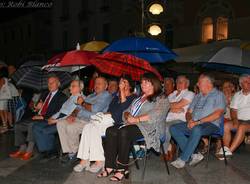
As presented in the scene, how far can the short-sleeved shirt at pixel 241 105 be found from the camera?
7.61 metres

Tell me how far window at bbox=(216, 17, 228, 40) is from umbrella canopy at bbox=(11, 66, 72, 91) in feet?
44.2

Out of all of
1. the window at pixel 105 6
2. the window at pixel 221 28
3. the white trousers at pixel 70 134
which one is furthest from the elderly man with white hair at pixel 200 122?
the window at pixel 105 6

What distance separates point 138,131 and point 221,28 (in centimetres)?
1534

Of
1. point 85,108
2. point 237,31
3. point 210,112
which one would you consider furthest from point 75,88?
point 237,31

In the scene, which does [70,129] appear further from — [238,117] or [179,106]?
[238,117]

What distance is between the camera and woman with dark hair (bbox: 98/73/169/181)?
234 inches

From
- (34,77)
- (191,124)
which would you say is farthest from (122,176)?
(34,77)

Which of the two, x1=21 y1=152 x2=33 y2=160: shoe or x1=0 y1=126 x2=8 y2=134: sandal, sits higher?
x1=21 y1=152 x2=33 y2=160: shoe

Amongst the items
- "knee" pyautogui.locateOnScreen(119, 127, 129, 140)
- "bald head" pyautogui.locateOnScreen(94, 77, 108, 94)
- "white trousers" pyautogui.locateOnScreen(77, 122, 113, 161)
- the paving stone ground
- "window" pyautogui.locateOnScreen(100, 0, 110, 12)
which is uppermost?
"window" pyautogui.locateOnScreen(100, 0, 110, 12)

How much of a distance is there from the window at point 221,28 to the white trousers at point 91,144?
583 inches

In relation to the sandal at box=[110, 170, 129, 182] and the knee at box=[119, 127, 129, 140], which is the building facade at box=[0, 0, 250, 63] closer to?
the knee at box=[119, 127, 129, 140]

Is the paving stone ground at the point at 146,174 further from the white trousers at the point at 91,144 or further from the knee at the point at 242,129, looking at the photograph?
the knee at the point at 242,129

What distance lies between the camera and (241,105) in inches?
301

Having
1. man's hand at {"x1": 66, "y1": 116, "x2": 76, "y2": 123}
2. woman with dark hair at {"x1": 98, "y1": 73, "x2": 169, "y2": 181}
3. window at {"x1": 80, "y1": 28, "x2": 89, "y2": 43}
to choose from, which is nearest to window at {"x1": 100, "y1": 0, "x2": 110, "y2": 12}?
window at {"x1": 80, "y1": 28, "x2": 89, "y2": 43}
